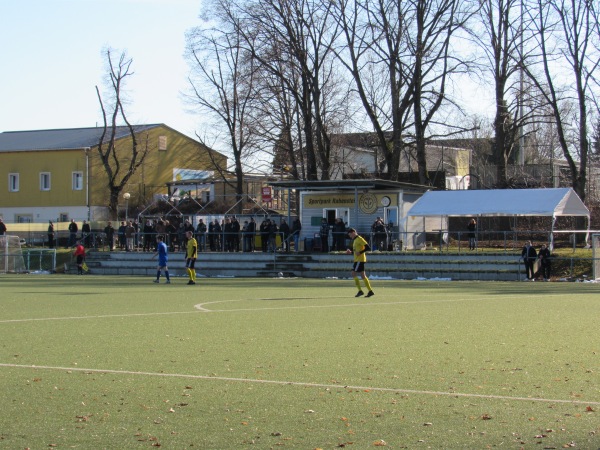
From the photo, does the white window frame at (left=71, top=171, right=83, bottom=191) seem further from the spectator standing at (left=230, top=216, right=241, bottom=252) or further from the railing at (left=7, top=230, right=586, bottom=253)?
the spectator standing at (left=230, top=216, right=241, bottom=252)

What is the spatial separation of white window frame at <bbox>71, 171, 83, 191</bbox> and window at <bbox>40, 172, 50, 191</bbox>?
247 centimetres

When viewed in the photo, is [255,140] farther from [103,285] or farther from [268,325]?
[268,325]

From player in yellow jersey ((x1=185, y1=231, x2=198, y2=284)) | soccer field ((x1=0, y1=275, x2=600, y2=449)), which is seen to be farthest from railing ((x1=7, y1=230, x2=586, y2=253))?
soccer field ((x1=0, y1=275, x2=600, y2=449))

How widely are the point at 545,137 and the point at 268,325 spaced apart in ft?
237

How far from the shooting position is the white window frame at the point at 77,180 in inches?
2842

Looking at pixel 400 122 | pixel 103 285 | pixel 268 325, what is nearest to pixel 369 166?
pixel 400 122

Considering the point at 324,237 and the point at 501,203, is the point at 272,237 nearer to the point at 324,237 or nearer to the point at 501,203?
the point at 324,237

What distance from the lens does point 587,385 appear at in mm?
9609

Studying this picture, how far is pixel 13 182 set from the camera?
244 ft

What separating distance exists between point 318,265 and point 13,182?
43068 millimetres

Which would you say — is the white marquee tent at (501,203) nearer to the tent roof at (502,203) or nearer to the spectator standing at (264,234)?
the tent roof at (502,203)

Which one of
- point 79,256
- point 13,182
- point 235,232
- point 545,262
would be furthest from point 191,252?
point 13,182

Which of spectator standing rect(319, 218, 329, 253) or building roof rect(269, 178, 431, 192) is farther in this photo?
Answer: spectator standing rect(319, 218, 329, 253)

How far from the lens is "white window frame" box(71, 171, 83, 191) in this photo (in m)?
72.2
